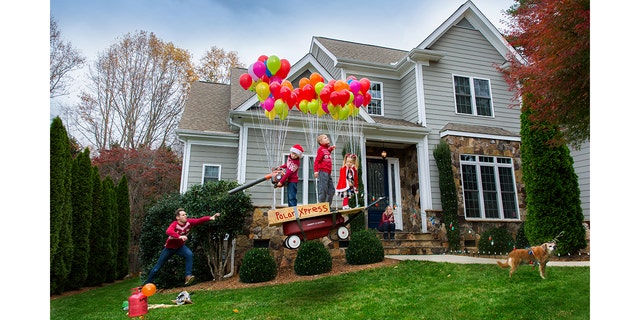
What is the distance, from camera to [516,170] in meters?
10.1

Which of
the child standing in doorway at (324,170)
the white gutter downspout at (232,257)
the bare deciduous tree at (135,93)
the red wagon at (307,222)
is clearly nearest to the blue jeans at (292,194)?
the child standing in doorway at (324,170)

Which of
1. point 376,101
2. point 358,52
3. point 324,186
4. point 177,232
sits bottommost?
point 177,232

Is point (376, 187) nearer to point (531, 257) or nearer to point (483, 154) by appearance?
point (483, 154)

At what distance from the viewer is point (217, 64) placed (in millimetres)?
17484

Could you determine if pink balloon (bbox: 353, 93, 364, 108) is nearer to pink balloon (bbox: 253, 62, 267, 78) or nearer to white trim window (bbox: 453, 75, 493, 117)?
pink balloon (bbox: 253, 62, 267, 78)

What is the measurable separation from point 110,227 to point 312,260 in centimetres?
574

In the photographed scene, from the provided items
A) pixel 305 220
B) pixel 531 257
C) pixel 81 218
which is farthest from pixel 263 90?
pixel 81 218

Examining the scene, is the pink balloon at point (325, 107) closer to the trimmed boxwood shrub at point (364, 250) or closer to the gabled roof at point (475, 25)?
the trimmed boxwood shrub at point (364, 250)

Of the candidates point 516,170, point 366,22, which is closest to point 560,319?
point 366,22

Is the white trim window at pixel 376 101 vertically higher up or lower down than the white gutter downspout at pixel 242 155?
higher up

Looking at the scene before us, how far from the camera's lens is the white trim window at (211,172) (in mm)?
10039

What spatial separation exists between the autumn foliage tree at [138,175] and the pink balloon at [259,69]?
30.6 feet

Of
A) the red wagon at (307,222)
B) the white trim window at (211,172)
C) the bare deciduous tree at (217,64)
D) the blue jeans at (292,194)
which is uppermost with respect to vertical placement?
the bare deciduous tree at (217,64)

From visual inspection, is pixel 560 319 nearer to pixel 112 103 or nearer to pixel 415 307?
pixel 415 307
